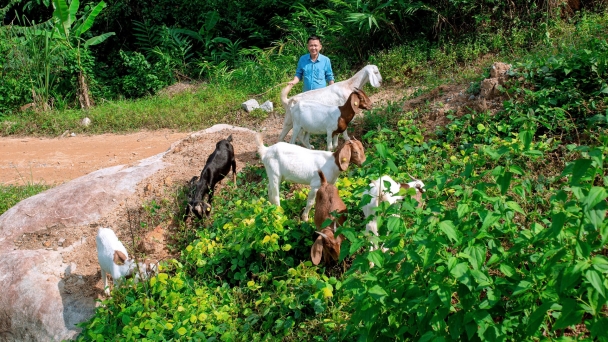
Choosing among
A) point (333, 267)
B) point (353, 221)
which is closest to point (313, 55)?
point (353, 221)

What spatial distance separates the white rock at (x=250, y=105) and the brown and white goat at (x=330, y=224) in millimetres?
6676

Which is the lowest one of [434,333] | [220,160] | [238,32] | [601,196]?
[238,32]

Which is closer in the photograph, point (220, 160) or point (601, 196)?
point (601, 196)

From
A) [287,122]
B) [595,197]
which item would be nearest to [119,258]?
[287,122]

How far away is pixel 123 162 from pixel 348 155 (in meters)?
6.09

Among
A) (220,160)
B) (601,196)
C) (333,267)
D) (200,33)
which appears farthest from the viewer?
(200,33)

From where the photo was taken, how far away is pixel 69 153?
11.6m

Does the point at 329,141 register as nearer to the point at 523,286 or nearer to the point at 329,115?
the point at 329,115

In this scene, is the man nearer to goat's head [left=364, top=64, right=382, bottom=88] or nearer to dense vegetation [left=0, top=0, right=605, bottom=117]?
goat's head [left=364, top=64, right=382, bottom=88]

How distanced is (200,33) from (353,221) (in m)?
12.1

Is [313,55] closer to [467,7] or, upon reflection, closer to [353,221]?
[353,221]

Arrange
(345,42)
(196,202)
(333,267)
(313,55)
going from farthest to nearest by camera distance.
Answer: (345,42) → (313,55) → (196,202) → (333,267)

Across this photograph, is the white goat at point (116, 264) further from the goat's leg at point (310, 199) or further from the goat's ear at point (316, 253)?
the goat's ear at point (316, 253)

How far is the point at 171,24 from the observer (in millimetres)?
17719
